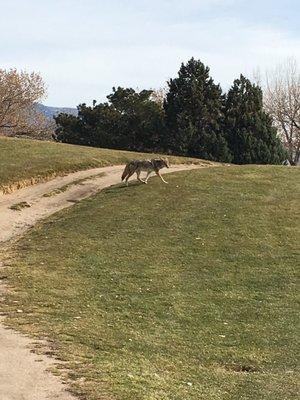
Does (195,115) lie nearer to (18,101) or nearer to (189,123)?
(189,123)

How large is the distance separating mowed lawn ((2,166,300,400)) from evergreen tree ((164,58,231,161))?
18453mm

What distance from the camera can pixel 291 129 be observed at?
7088 cm

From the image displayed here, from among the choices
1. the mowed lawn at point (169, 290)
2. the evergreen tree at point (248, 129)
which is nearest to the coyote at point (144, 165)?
the mowed lawn at point (169, 290)

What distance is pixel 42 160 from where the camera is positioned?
30672 millimetres

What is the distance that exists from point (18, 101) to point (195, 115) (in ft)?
75.8

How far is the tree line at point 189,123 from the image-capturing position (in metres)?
45.7

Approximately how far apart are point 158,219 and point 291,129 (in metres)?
53.2

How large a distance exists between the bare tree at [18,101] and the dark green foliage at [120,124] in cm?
1094

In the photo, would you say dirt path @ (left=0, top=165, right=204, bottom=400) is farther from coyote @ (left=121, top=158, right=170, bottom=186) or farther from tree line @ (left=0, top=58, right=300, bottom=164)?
tree line @ (left=0, top=58, right=300, bottom=164)

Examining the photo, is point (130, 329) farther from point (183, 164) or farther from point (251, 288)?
point (183, 164)

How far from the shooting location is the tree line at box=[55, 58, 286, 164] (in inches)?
1799

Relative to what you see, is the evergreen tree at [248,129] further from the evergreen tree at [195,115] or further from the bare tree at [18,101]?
the bare tree at [18,101]

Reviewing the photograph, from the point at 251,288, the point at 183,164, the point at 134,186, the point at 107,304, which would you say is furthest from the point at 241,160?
the point at 107,304

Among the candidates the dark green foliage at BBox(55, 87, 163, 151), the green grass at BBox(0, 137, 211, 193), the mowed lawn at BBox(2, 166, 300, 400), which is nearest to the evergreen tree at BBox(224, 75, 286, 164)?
the dark green foliage at BBox(55, 87, 163, 151)
